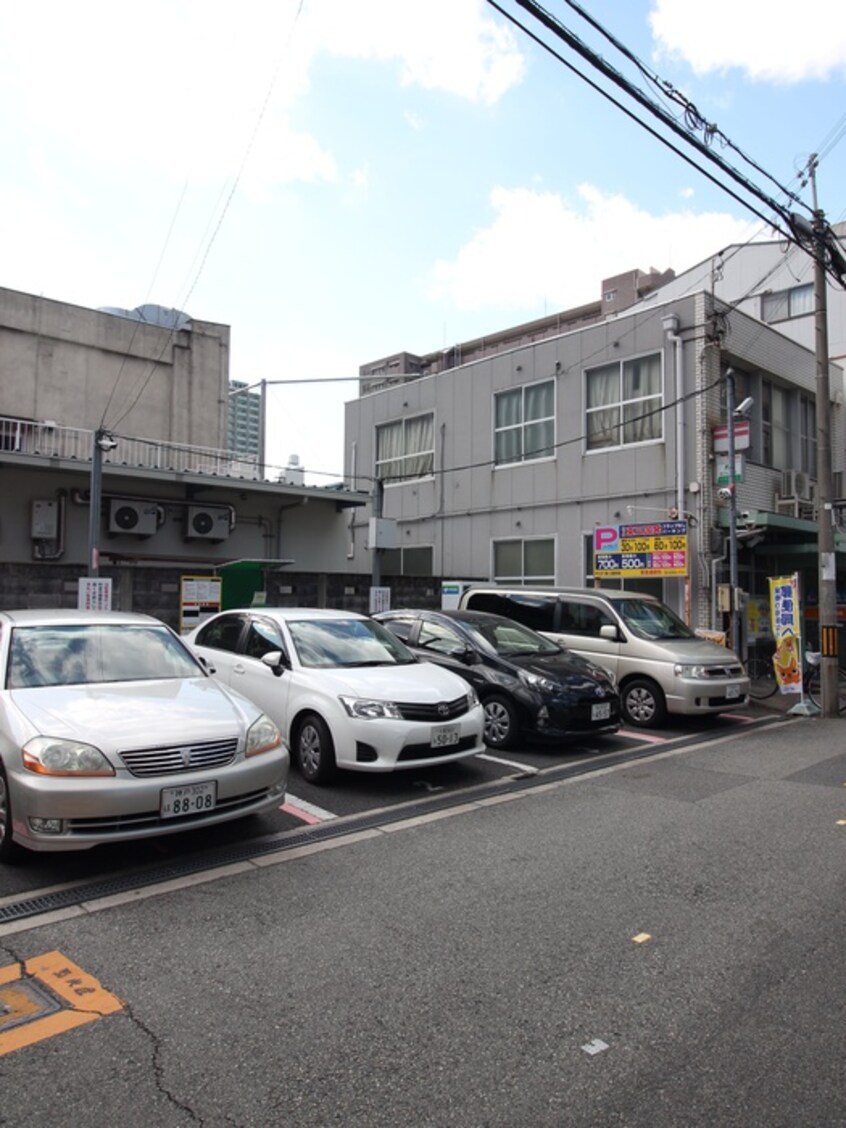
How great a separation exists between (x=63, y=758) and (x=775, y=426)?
681 inches

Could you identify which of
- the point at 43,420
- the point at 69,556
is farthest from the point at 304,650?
the point at 43,420

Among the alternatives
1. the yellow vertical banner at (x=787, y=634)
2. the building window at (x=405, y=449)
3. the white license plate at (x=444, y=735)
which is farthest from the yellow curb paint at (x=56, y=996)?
the building window at (x=405, y=449)

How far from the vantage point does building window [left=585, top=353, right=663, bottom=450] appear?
16016 millimetres

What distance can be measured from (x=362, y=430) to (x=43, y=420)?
27.6 feet

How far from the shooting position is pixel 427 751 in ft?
21.3

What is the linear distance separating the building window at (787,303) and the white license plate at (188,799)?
23.9 meters

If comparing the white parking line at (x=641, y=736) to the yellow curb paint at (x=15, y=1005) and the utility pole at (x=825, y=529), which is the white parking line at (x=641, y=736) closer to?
the utility pole at (x=825, y=529)

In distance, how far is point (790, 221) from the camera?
10.3 m

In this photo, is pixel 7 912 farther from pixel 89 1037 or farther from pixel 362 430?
pixel 362 430

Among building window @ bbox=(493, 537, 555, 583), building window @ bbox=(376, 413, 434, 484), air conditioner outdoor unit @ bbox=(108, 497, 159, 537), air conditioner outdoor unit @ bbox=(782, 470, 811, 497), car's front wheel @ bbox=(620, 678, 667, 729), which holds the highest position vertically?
building window @ bbox=(376, 413, 434, 484)

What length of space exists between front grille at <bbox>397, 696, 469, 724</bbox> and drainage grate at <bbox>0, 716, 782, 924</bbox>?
65cm

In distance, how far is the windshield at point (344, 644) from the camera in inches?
287

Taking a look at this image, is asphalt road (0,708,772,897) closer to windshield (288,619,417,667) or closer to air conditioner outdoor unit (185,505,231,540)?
windshield (288,619,417,667)

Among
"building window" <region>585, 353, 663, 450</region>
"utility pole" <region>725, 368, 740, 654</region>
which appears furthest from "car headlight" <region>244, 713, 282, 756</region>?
"building window" <region>585, 353, 663, 450</region>
